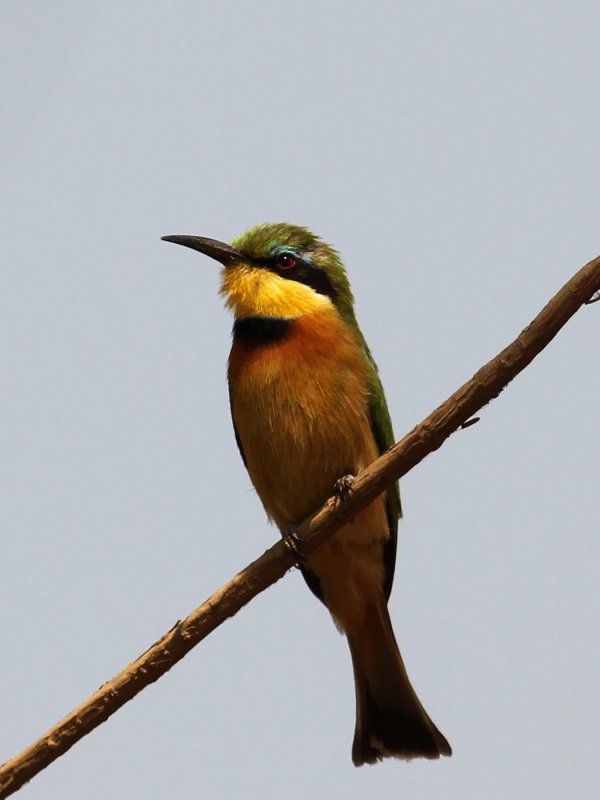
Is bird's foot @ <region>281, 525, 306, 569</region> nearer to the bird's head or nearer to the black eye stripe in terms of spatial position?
the bird's head

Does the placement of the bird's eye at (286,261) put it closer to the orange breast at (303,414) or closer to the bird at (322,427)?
the bird at (322,427)

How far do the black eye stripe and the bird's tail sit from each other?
1.51m

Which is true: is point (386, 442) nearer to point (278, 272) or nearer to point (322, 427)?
A: point (322, 427)

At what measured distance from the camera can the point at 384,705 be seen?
18.4 feet

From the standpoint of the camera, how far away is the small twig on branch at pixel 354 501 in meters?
3.56

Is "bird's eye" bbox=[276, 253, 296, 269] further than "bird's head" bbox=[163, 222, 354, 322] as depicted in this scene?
Yes

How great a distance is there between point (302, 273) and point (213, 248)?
17.1 inches

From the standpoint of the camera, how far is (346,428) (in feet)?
16.2

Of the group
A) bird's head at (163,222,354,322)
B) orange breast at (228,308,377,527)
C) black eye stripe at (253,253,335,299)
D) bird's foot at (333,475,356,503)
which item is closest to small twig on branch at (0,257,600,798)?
bird's foot at (333,475,356,503)

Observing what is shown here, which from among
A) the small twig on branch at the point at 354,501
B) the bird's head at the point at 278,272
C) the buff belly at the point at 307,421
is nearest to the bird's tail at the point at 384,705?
the buff belly at the point at 307,421

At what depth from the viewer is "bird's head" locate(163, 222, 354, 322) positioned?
205 inches

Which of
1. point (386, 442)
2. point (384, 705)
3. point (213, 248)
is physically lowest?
point (384, 705)

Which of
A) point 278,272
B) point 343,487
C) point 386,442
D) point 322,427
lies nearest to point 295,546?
point 343,487

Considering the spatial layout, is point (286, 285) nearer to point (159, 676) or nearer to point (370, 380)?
point (370, 380)
